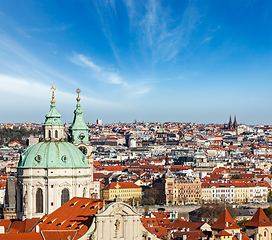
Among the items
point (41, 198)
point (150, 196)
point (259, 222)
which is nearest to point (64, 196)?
point (41, 198)

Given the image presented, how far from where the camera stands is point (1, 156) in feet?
544

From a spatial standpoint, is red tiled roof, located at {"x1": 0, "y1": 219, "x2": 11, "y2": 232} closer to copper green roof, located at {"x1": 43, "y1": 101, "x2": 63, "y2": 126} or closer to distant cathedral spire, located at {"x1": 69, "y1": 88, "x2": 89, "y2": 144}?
copper green roof, located at {"x1": 43, "y1": 101, "x2": 63, "y2": 126}

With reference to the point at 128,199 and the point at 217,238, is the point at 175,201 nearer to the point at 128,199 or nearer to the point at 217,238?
the point at 128,199

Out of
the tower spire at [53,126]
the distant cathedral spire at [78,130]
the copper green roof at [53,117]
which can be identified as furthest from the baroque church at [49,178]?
the distant cathedral spire at [78,130]

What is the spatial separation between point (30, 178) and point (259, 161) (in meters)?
131

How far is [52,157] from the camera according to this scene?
42312mm

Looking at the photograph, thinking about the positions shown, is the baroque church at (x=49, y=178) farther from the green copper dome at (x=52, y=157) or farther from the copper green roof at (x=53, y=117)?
the copper green roof at (x=53, y=117)

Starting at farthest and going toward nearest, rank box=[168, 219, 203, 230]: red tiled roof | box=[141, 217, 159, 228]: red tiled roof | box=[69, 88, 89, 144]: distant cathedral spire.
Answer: box=[141, 217, 159, 228]: red tiled roof
box=[168, 219, 203, 230]: red tiled roof
box=[69, 88, 89, 144]: distant cathedral spire

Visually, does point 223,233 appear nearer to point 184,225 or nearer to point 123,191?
point 184,225

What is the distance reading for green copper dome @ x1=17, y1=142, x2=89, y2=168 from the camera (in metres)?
42.1

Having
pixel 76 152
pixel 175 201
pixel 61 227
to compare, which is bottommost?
pixel 175 201

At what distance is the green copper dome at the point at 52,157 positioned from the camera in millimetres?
42125

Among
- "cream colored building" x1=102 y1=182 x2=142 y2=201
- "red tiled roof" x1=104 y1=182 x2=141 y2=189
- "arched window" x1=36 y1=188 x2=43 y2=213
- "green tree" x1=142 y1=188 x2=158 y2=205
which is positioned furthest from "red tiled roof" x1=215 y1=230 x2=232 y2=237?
"red tiled roof" x1=104 y1=182 x2=141 y2=189

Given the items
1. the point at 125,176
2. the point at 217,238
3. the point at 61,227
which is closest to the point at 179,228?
the point at 217,238
